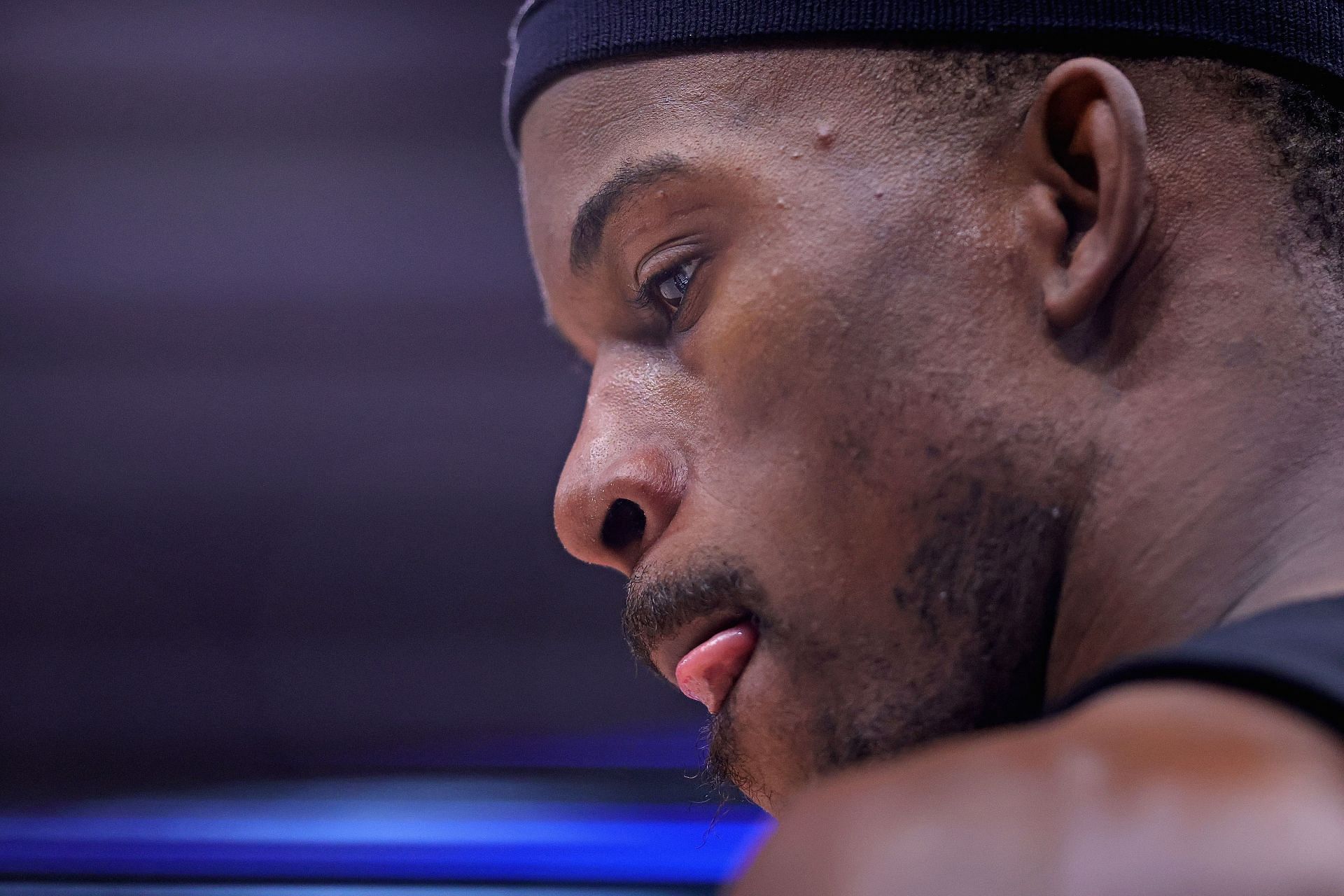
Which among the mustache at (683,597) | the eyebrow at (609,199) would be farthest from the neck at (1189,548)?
the eyebrow at (609,199)

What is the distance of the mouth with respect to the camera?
112 cm

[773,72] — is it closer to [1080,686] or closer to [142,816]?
[1080,686]

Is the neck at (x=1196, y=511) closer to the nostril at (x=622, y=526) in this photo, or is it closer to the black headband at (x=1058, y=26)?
the black headband at (x=1058, y=26)

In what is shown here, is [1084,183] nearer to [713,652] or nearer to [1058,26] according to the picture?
[1058,26]

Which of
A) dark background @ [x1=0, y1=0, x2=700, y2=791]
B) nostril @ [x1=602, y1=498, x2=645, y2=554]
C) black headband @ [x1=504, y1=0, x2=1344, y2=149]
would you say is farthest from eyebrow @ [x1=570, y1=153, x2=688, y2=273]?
dark background @ [x1=0, y1=0, x2=700, y2=791]

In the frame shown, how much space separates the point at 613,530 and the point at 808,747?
0.95 ft

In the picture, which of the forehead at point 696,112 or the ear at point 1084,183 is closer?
the ear at point 1084,183

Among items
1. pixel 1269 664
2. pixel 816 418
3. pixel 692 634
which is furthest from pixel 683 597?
pixel 1269 664

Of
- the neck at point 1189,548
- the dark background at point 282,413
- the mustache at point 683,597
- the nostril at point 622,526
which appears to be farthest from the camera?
the dark background at point 282,413

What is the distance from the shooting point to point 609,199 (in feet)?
3.93

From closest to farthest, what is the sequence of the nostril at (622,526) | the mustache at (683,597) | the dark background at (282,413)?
the mustache at (683,597) → the nostril at (622,526) → the dark background at (282,413)

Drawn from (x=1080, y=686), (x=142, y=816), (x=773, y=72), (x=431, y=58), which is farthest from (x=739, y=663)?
(x=431, y=58)

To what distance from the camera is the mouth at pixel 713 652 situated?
1.12 m

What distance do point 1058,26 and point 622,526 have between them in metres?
0.62
